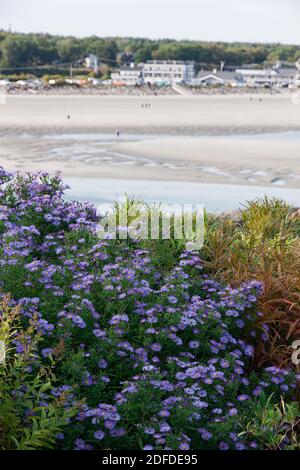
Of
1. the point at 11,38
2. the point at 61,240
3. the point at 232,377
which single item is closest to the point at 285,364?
the point at 232,377

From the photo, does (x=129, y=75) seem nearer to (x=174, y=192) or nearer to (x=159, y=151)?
(x=159, y=151)

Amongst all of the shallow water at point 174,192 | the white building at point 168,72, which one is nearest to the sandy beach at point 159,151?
the shallow water at point 174,192

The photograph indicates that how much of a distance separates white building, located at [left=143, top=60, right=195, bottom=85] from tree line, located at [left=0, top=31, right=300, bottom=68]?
10.6ft

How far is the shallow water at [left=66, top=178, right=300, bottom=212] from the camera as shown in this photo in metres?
13.6

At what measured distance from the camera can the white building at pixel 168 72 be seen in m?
156

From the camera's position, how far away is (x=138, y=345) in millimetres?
4516

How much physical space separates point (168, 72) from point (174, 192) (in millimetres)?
146477

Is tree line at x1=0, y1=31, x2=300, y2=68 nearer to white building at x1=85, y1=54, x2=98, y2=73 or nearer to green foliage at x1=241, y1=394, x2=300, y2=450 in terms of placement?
white building at x1=85, y1=54, x2=98, y2=73

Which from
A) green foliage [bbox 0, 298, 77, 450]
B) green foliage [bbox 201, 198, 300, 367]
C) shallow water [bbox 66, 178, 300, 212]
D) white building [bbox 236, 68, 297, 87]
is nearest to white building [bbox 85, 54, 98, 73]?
white building [bbox 236, 68, 297, 87]

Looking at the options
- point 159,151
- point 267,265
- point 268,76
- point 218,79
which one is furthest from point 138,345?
point 268,76

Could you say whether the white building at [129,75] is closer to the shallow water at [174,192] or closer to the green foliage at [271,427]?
the shallow water at [174,192]

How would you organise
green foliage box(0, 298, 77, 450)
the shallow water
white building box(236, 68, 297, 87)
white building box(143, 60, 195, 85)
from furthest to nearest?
1. white building box(236, 68, 297, 87)
2. white building box(143, 60, 195, 85)
3. the shallow water
4. green foliage box(0, 298, 77, 450)

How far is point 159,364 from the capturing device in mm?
4398

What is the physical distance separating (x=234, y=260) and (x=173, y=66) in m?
156
